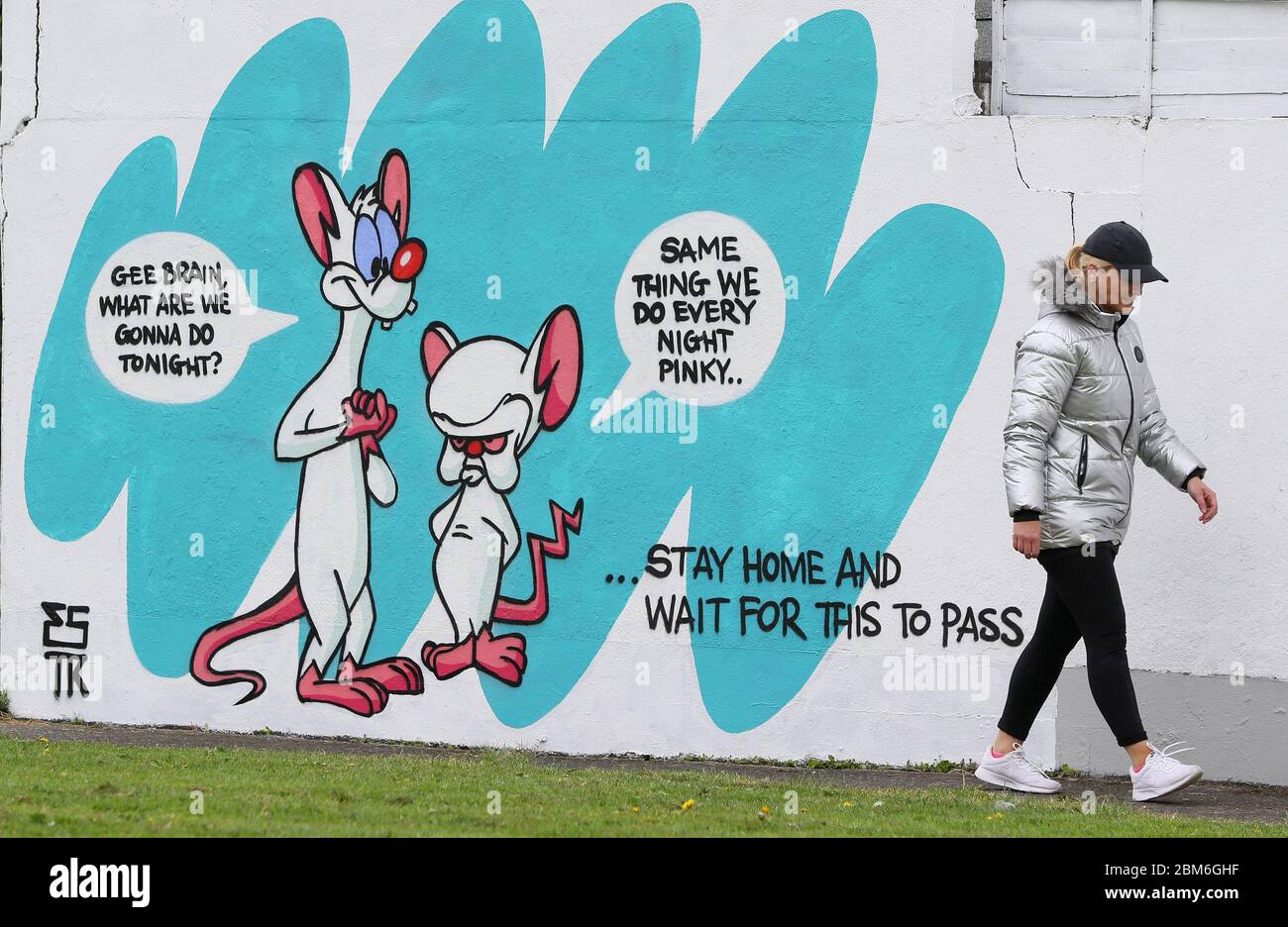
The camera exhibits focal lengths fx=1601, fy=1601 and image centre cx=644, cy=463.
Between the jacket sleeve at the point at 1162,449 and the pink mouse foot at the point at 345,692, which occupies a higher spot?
the jacket sleeve at the point at 1162,449

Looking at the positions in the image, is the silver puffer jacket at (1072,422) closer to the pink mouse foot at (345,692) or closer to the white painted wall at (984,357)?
the white painted wall at (984,357)

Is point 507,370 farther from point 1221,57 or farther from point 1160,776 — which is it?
point 1221,57

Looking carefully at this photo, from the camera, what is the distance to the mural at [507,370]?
6.87 m

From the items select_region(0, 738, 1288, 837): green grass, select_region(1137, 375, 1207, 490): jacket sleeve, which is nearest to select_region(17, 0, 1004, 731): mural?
select_region(0, 738, 1288, 837): green grass

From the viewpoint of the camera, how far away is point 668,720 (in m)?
7.00

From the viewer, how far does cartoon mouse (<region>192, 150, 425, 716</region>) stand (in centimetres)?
729

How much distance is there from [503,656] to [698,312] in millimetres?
1757

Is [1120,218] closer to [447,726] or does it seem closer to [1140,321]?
[1140,321]

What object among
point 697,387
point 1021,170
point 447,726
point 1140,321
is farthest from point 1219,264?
point 447,726

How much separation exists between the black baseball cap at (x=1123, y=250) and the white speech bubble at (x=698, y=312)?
1.50 m

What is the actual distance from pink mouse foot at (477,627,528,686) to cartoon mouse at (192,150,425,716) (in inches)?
13.8

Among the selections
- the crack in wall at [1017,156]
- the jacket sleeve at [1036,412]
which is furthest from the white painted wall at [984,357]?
the jacket sleeve at [1036,412]

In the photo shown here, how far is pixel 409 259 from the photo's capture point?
23.9ft

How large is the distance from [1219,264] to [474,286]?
10.5 ft
